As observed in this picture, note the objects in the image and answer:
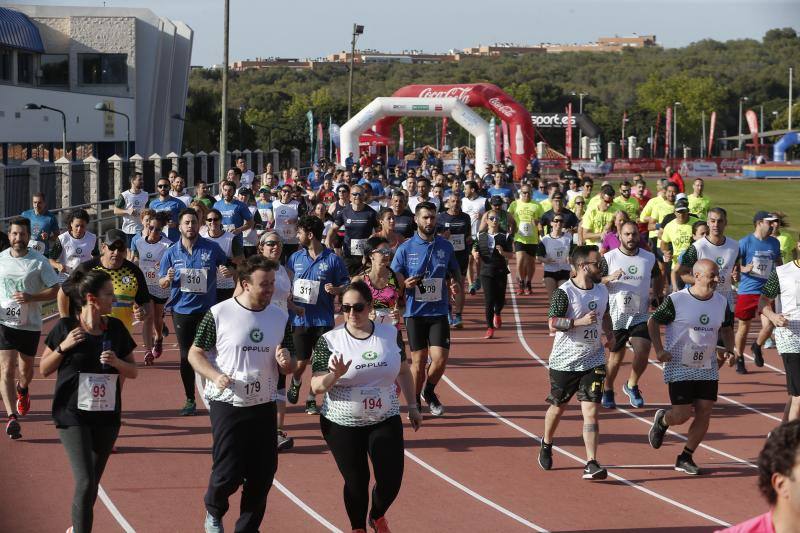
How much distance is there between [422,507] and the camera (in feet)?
28.6

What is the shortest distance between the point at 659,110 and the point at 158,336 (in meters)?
105

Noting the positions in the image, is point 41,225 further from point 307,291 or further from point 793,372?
point 793,372

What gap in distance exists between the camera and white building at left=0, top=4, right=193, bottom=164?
4916 cm

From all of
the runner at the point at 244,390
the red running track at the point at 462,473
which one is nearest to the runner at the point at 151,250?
the red running track at the point at 462,473

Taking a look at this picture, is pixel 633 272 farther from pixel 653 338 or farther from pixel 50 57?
pixel 50 57

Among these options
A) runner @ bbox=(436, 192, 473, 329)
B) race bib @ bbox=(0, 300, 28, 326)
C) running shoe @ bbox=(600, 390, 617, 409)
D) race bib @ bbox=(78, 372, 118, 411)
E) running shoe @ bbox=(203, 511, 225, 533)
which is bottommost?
running shoe @ bbox=(600, 390, 617, 409)

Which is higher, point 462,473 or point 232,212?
point 232,212

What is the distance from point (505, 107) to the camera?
4678 cm

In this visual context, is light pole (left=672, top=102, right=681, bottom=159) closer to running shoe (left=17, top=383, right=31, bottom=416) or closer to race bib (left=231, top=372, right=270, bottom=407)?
running shoe (left=17, top=383, right=31, bottom=416)

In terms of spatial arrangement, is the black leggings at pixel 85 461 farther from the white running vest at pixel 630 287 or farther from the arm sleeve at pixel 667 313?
the white running vest at pixel 630 287

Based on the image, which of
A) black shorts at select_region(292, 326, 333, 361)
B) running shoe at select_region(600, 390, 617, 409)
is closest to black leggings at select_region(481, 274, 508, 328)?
running shoe at select_region(600, 390, 617, 409)

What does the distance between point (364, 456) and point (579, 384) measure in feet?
9.18

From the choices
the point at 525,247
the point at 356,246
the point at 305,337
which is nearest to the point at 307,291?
the point at 305,337

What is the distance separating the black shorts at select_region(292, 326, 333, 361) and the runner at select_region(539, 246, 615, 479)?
2393 millimetres
